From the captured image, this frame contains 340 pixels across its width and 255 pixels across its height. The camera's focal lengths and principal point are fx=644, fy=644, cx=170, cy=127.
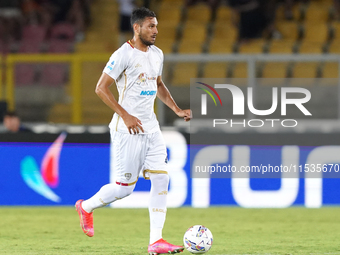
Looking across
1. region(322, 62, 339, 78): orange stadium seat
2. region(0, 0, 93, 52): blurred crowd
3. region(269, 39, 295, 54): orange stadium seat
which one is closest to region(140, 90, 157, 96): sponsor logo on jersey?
region(322, 62, 339, 78): orange stadium seat

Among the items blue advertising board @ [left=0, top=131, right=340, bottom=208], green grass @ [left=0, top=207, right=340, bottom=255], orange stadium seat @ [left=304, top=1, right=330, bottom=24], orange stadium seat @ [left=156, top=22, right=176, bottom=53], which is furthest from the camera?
orange stadium seat @ [left=304, top=1, right=330, bottom=24]

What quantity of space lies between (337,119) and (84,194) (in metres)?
3.60

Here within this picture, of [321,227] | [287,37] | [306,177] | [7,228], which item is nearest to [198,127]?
[306,177]

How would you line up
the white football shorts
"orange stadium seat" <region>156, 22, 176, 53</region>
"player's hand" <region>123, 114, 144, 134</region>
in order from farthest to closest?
"orange stadium seat" <region>156, 22, 176, 53</region>, the white football shorts, "player's hand" <region>123, 114, 144, 134</region>

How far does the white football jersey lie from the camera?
521 centimetres

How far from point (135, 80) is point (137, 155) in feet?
2.02

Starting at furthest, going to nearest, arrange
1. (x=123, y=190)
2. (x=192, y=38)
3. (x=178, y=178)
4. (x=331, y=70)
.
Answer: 1. (x=192, y=38)
2. (x=331, y=70)
3. (x=178, y=178)
4. (x=123, y=190)

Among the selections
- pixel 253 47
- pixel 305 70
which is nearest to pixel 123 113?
pixel 305 70

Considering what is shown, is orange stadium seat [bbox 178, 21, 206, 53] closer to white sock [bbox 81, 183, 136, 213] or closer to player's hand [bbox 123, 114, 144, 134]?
white sock [bbox 81, 183, 136, 213]

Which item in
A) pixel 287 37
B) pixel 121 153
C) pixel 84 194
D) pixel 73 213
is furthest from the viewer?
pixel 287 37

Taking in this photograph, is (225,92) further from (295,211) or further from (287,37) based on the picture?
(287,37)

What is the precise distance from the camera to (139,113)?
17.4ft

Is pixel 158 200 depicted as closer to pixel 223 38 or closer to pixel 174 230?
pixel 174 230

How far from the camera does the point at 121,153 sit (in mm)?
5348
